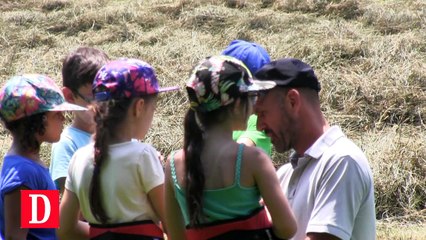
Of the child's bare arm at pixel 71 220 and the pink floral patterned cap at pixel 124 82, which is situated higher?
the pink floral patterned cap at pixel 124 82

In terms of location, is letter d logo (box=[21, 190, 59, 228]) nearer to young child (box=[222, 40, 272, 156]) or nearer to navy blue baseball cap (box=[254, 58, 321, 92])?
young child (box=[222, 40, 272, 156])

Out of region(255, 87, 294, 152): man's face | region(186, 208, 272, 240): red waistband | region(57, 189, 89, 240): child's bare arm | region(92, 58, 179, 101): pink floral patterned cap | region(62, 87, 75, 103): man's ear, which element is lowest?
region(57, 189, 89, 240): child's bare arm

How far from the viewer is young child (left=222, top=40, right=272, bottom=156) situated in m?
3.14

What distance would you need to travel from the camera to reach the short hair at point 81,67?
3.37 m

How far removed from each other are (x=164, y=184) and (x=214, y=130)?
285 mm

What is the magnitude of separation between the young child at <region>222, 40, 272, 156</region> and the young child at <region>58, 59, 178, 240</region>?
0.49m

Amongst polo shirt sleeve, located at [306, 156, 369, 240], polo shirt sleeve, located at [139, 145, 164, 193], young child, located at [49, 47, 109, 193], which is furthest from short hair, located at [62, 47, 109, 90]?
polo shirt sleeve, located at [306, 156, 369, 240]

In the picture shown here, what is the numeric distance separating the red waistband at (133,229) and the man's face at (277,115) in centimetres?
54

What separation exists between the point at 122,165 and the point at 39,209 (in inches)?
15.6

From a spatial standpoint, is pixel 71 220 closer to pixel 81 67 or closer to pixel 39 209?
pixel 39 209

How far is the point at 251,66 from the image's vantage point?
3.37m

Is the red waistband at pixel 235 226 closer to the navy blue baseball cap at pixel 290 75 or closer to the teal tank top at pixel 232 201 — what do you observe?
the teal tank top at pixel 232 201

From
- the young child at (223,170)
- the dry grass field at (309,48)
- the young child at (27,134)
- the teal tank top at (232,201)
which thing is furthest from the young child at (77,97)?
the dry grass field at (309,48)

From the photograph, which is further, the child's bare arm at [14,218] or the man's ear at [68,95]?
the man's ear at [68,95]
